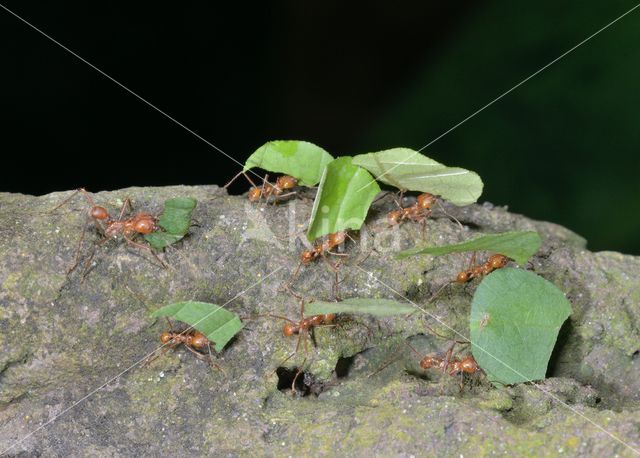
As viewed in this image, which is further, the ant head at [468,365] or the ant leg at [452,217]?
the ant leg at [452,217]

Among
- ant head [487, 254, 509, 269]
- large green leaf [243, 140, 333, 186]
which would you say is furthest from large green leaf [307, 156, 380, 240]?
ant head [487, 254, 509, 269]

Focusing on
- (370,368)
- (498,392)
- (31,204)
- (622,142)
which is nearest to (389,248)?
(370,368)

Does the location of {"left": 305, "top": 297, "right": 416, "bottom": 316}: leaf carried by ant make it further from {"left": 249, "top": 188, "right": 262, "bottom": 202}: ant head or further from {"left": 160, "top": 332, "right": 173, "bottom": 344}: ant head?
{"left": 249, "top": 188, "right": 262, "bottom": 202}: ant head

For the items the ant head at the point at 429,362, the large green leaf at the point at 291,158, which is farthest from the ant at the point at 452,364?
the large green leaf at the point at 291,158

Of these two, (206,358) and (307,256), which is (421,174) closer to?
(307,256)

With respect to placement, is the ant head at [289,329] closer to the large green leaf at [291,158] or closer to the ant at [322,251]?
the ant at [322,251]

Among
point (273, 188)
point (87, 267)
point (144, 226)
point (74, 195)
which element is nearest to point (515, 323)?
point (273, 188)
